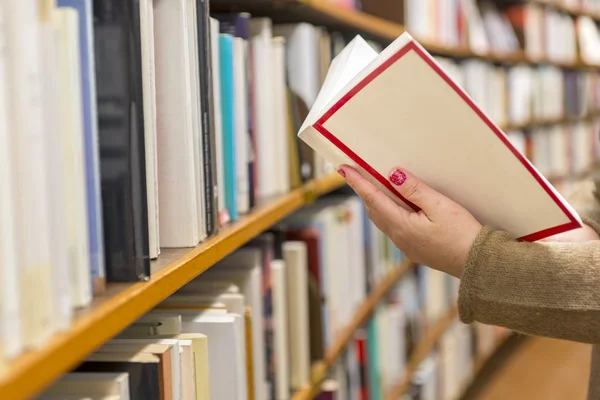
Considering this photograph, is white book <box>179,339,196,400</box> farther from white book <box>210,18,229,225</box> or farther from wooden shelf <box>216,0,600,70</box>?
wooden shelf <box>216,0,600,70</box>

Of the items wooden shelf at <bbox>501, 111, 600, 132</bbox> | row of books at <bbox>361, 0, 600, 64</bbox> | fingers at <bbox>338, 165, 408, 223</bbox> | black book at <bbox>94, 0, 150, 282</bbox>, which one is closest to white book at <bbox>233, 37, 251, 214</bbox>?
fingers at <bbox>338, 165, 408, 223</bbox>

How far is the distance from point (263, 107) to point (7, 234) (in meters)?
0.82

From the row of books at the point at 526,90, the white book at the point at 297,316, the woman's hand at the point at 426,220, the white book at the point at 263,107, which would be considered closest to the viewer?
the woman's hand at the point at 426,220

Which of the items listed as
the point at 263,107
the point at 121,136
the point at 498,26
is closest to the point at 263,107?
the point at 263,107

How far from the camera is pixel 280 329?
4.46 ft

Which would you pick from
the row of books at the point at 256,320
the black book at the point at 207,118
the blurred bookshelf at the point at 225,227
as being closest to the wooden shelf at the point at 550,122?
the blurred bookshelf at the point at 225,227

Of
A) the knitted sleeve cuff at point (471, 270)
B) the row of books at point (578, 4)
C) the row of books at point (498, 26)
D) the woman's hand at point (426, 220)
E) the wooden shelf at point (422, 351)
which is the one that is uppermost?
the row of books at point (578, 4)

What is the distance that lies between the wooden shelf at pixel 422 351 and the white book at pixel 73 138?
159cm

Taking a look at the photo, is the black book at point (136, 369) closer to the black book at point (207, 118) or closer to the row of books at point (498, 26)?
the black book at point (207, 118)

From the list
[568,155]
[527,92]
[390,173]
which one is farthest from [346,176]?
[568,155]

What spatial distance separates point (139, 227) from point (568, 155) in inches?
155

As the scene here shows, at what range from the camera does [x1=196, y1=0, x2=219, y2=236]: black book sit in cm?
92

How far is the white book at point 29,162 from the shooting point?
Result: 51 centimetres

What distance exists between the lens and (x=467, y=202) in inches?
38.7
